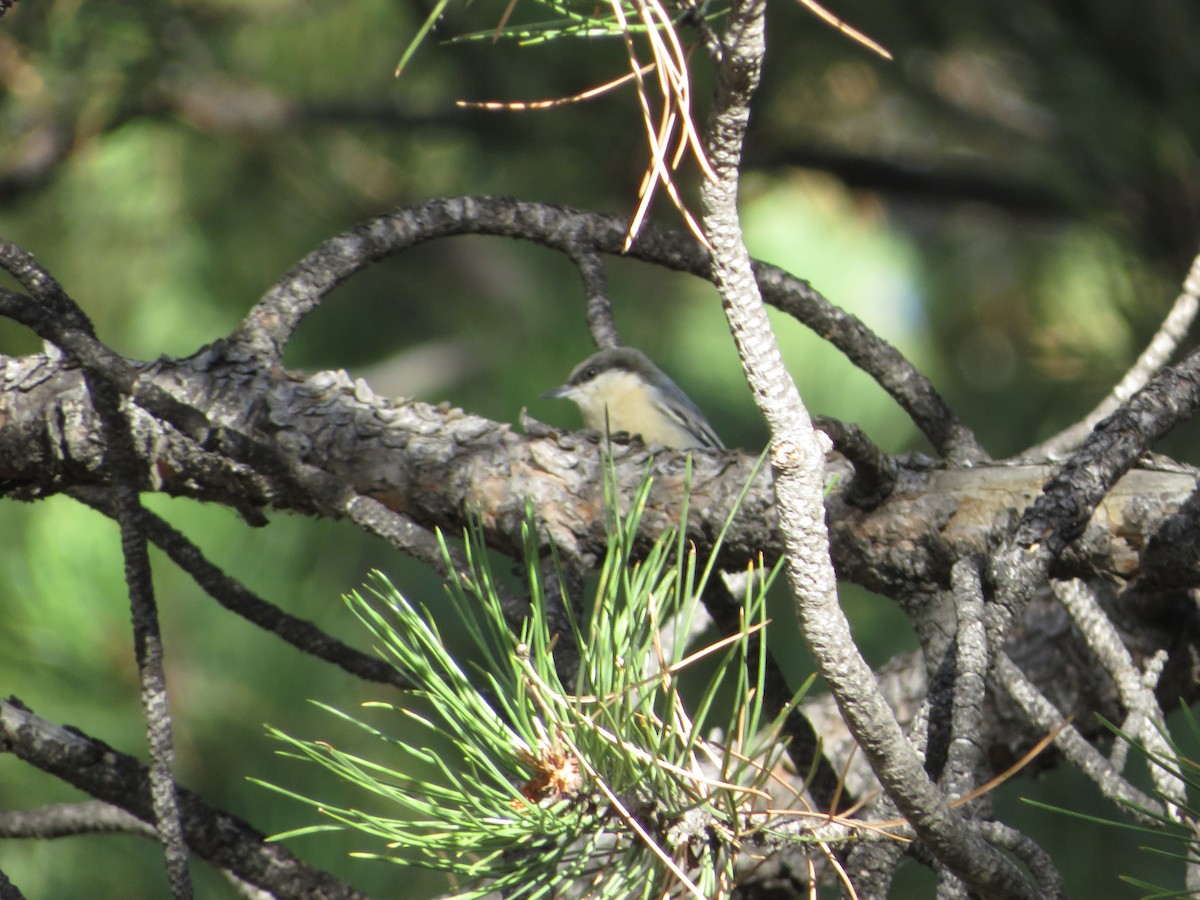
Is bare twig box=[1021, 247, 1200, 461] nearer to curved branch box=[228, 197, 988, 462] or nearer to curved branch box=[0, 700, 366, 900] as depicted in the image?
curved branch box=[228, 197, 988, 462]

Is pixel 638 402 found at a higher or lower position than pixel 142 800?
higher

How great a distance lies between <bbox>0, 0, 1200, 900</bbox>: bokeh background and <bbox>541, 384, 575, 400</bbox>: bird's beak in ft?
0.79

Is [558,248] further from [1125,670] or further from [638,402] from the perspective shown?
[638,402]

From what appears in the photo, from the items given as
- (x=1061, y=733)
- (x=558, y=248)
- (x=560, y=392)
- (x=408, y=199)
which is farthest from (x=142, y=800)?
(x=408, y=199)

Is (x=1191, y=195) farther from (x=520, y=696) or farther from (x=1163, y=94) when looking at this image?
(x=520, y=696)

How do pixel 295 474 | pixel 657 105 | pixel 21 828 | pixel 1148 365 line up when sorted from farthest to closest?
pixel 657 105
pixel 1148 365
pixel 21 828
pixel 295 474

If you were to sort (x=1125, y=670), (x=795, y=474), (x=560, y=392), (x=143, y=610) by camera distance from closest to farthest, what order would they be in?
(x=795, y=474) → (x=143, y=610) → (x=1125, y=670) → (x=560, y=392)

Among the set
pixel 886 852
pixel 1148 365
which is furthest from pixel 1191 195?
pixel 886 852

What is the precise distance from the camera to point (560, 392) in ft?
11.3

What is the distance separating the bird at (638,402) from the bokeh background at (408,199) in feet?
1.04

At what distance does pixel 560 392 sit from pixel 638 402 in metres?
0.24

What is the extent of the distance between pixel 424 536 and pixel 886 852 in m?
0.54

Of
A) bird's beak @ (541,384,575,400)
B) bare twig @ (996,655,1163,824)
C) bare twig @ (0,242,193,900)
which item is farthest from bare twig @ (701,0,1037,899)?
bird's beak @ (541,384,575,400)

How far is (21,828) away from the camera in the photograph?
5.20 ft
